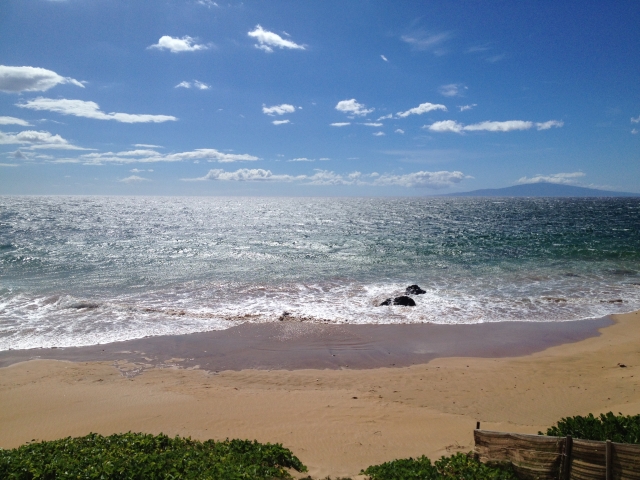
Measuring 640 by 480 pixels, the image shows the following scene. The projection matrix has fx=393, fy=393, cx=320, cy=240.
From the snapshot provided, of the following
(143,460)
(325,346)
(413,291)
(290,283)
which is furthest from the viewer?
(290,283)

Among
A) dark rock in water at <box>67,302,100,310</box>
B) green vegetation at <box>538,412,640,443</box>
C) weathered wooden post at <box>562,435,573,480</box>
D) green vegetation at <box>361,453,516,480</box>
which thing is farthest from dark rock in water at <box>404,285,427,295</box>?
weathered wooden post at <box>562,435,573,480</box>

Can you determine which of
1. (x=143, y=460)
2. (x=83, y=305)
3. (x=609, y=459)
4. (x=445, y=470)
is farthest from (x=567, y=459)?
(x=83, y=305)

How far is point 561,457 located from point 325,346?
10.8 metres

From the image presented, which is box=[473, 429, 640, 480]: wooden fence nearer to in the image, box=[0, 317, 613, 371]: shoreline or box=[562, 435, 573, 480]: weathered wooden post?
box=[562, 435, 573, 480]: weathered wooden post

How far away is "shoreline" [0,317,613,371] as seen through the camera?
14664mm

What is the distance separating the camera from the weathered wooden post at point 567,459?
5832 millimetres

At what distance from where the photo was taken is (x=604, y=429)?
6.78 m

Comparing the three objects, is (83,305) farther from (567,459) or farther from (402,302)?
(567,459)

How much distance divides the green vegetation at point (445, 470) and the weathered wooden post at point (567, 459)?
0.73 meters

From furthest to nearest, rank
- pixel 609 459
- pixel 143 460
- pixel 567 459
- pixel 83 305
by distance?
pixel 83 305, pixel 143 460, pixel 567 459, pixel 609 459

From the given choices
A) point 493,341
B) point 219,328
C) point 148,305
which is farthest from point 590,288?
point 148,305

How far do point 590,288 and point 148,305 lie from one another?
2741 cm

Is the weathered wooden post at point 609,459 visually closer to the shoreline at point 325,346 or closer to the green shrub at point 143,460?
the green shrub at point 143,460

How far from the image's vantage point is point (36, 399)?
1164 cm
